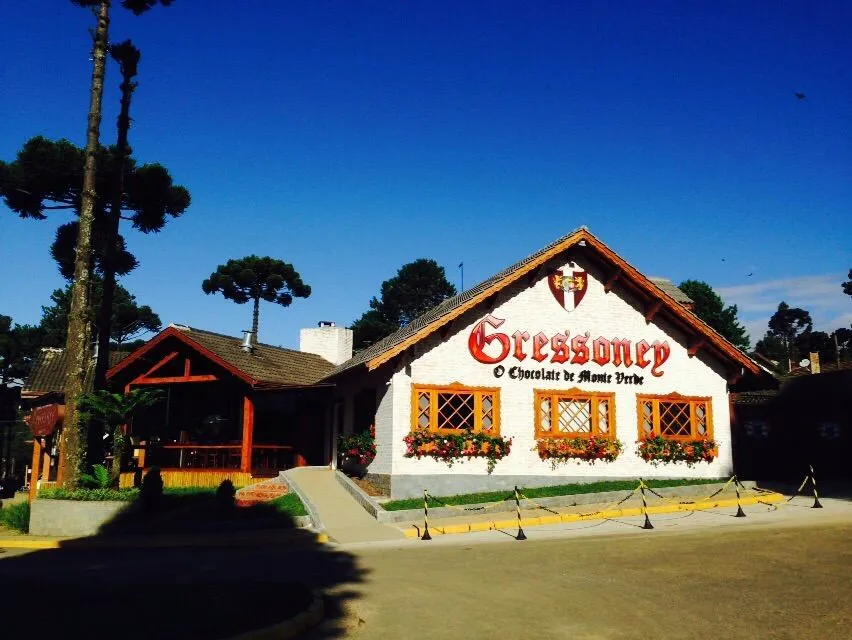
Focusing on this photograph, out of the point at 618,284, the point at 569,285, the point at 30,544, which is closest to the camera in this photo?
the point at 30,544

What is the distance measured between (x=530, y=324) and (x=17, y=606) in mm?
15606

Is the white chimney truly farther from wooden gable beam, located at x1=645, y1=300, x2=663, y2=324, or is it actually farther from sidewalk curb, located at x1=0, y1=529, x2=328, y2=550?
sidewalk curb, located at x1=0, y1=529, x2=328, y2=550

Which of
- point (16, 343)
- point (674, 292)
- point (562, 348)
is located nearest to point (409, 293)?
point (16, 343)

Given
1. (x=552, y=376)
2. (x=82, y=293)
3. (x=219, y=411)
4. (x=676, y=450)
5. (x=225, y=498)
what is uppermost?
(x=82, y=293)

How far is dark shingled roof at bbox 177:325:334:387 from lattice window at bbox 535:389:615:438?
8671mm

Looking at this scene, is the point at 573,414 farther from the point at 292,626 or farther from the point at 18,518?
the point at 18,518

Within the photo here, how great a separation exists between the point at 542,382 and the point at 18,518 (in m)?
14.5

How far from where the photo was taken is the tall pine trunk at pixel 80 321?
18094 millimetres

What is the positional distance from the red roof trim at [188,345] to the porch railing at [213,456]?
2483mm

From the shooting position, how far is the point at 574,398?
69.6ft

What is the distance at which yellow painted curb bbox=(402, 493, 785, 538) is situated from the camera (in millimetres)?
15539

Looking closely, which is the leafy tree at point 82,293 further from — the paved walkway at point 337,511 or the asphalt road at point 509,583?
the paved walkway at point 337,511

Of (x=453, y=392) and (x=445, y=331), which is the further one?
(x=445, y=331)

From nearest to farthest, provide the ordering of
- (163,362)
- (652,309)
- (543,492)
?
(543,492) → (652,309) → (163,362)
